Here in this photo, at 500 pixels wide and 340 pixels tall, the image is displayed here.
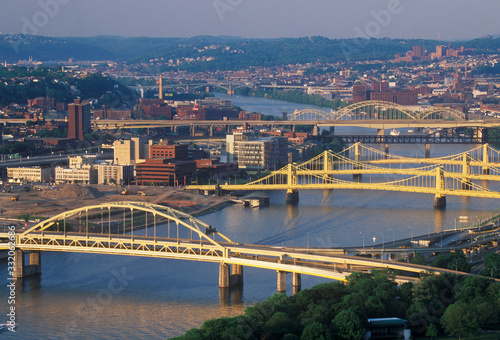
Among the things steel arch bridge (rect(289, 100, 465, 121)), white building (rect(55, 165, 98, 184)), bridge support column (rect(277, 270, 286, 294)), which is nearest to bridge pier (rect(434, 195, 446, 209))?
bridge support column (rect(277, 270, 286, 294))

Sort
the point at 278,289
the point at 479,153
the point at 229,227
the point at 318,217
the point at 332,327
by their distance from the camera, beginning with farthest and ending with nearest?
the point at 479,153, the point at 318,217, the point at 229,227, the point at 278,289, the point at 332,327

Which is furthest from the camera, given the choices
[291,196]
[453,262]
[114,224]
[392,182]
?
[291,196]

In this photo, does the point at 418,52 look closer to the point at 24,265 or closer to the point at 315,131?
the point at 315,131

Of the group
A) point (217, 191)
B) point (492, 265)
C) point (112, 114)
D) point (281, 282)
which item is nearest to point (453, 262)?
point (492, 265)

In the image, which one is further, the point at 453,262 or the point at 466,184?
the point at 466,184

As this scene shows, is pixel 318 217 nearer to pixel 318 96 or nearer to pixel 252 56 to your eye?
pixel 318 96

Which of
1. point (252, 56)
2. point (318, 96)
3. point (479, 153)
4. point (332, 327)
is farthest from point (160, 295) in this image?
point (252, 56)

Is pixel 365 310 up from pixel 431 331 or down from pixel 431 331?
up

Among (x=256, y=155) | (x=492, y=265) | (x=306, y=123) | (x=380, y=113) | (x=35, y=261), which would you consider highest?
(x=380, y=113)
